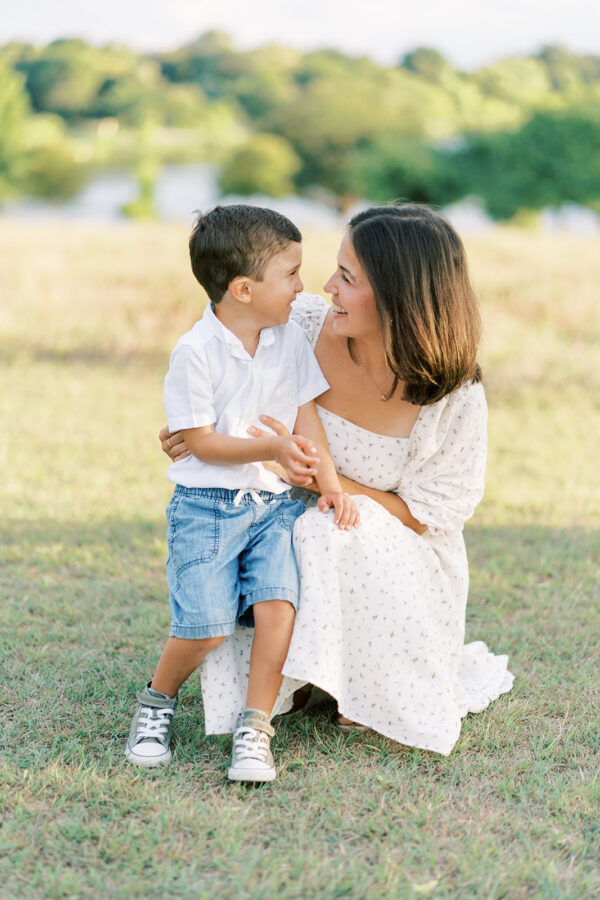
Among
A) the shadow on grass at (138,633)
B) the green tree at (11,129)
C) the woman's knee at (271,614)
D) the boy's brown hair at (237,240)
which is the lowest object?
the shadow on grass at (138,633)

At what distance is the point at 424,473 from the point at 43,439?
393 centimetres

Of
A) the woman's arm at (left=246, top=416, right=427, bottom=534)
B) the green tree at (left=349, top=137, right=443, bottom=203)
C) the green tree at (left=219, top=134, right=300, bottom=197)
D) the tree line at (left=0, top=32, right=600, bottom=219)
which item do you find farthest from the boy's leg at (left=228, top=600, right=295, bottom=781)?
the green tree at (left=219, top=134, right=300, bottom=197)

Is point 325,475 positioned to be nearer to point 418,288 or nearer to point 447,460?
point 447,460

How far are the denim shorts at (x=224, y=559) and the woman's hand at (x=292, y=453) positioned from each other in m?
0.15

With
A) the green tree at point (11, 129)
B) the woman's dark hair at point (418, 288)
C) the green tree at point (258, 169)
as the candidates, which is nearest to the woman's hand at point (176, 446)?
the woman's dark hair at point (418, 288)

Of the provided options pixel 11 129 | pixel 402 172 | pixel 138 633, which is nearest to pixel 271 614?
pixel 138 633

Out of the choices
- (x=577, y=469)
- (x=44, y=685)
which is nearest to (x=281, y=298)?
(x=44, y=685)

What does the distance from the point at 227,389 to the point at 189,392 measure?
0.41ft

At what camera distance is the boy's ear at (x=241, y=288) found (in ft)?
8.67

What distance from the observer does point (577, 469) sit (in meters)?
5.97

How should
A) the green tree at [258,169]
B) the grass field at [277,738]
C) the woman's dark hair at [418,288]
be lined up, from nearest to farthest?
the grass field at [277,738] < the woman's dark hair at [418,288] < the green tree at [258,169]

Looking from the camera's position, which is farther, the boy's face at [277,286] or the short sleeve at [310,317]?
the short sleeve at [310,317]

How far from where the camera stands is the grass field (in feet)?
7.07

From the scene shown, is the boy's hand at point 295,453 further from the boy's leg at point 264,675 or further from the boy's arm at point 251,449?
the boy's leg at point 264,675
